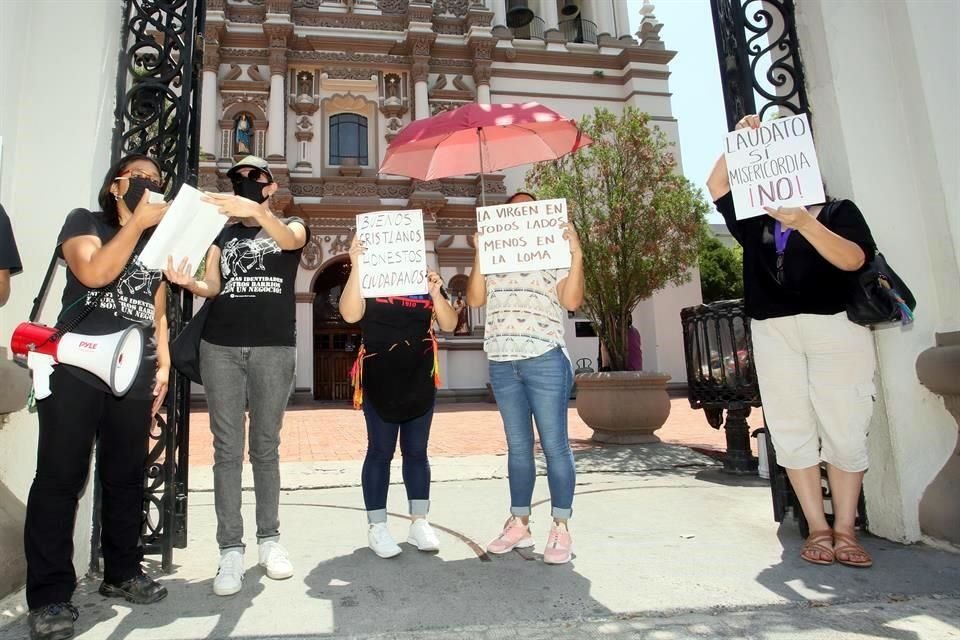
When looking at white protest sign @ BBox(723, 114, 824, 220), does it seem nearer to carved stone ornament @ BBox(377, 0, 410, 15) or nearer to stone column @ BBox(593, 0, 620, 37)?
carved stone ornament @ BBox(377, 0, 410, 15)

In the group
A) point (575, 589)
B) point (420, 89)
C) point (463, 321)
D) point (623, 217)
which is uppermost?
point (420, 89)

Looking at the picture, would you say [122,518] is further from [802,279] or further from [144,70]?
[802,279]

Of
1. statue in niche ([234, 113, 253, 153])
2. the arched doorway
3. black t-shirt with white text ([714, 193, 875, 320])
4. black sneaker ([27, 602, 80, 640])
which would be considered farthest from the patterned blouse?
statue in niche ([234, 113, 253, 153])

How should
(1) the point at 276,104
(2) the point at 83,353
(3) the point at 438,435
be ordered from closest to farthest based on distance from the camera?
(2) the point at 83,353 < (3) the point at 438,435 < (1) the point at 276,104

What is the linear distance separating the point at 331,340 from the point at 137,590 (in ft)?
54.7

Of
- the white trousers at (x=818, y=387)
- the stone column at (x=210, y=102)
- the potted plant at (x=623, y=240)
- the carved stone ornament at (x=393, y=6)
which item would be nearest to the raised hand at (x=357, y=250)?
the white trousers at (x=818, y=387)

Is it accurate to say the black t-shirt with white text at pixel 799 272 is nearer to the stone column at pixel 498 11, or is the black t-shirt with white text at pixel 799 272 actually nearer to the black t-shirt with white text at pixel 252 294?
the black t-shirt with white text at pixel 252 294

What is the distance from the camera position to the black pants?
229 cm

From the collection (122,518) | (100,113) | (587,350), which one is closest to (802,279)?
(122,518)

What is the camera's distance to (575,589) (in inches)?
104

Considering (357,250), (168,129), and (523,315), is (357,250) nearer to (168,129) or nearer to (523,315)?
(523,315)

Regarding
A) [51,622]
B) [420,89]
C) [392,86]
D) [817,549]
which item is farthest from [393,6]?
[51,622]

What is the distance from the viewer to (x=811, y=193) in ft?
9.41

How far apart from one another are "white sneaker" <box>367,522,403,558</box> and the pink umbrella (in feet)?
6.23
